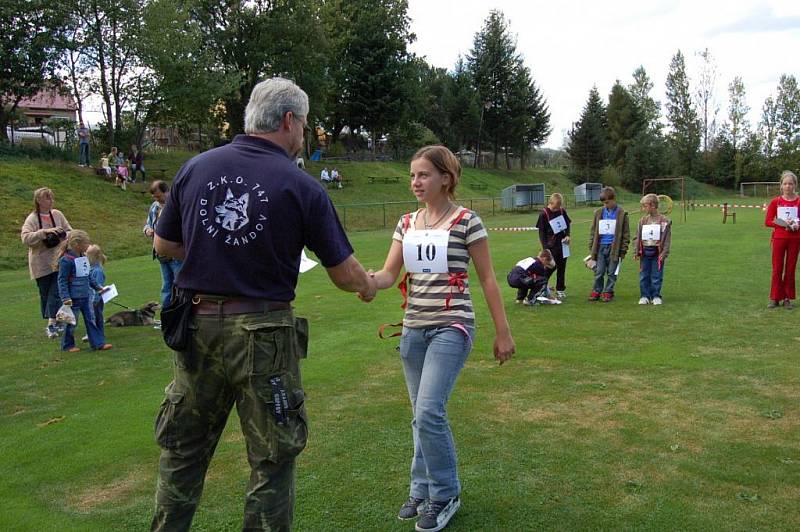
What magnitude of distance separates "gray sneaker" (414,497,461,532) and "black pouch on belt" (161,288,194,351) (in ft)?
5.87

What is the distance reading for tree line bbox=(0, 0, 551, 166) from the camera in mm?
35938

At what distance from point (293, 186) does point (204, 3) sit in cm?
4833

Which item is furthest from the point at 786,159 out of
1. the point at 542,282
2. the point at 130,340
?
the point at 130,340

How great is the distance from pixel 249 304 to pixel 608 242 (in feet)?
33.3

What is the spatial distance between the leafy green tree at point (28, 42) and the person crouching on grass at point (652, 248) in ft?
110

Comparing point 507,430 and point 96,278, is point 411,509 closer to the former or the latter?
point 507,430

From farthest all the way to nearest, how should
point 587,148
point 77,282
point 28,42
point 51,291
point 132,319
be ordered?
point 587,148 → point 28,42 → point 132,319 → point 51,291 → point 77,282

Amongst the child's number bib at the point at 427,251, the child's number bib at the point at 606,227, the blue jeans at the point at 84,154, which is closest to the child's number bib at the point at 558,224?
the child's number bib at the point at 606,227

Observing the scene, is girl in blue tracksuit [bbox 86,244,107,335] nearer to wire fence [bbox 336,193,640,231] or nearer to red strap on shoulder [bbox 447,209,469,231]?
red strap on shoulder [bbox 447,209,469,231]

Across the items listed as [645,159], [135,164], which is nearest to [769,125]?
[645,159]

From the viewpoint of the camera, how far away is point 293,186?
2969mm

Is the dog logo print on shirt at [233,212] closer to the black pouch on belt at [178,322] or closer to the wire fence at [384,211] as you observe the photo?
the black pouch on belt at [178,322]

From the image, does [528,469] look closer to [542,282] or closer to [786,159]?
[542,282]

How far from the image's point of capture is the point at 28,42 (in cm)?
3528
